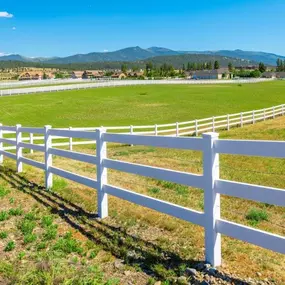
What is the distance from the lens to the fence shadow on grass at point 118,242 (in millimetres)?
5340

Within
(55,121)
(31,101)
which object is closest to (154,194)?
(55,121)

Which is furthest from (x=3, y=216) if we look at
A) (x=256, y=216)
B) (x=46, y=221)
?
(x=256, y=216)

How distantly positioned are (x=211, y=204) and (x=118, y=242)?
172 centimetres

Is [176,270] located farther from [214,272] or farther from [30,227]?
[30,227]

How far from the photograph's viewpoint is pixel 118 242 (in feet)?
20.7

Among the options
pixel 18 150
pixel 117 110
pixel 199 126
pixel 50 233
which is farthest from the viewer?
pixel 117 110

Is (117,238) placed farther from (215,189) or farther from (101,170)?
(215,189)

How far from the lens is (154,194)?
31.1 ft

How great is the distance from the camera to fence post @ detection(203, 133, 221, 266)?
A: 5258mm

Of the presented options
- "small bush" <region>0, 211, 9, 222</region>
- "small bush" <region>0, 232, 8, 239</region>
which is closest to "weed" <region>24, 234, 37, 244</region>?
"small bush" <region>0, 232, 8, 239</region>

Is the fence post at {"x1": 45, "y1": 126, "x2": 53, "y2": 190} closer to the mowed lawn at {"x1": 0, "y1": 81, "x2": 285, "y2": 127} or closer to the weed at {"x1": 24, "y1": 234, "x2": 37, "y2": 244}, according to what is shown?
the weed at {"x1": 24, "y1": 234, "x2": 37, "y2": 244}

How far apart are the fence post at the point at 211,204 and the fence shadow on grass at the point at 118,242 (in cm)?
25

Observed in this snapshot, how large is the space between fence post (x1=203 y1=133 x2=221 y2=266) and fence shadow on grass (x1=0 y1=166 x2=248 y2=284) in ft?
0.82

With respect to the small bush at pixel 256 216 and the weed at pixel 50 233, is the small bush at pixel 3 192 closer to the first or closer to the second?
the weed at pixel 50 233
